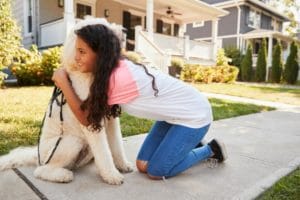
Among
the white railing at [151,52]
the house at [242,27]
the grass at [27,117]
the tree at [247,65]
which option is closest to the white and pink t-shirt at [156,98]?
the grass at [27,117]

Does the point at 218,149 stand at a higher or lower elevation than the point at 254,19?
lower

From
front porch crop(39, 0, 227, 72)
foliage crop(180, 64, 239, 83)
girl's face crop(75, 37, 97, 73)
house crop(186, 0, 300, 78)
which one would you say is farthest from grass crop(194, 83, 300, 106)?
house crop(186, 0, 300, 78)

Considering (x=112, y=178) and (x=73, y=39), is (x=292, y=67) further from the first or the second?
(x=73, y=39)

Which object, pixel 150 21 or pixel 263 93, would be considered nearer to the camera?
pixel 263 93

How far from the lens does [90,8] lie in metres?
13.8

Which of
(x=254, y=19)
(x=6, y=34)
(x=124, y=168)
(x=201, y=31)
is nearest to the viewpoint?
(x=124, y=168)

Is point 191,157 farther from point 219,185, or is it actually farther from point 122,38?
point 122,38

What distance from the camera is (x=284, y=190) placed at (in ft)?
8.01

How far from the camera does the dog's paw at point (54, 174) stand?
2395 millimetres

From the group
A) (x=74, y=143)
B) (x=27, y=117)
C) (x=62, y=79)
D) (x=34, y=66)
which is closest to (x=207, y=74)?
(x=34, y=66)

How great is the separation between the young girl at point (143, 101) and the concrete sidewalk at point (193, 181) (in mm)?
145

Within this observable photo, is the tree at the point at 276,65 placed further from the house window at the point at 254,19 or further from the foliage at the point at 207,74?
the house window at the point at 254,19

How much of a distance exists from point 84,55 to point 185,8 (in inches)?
582

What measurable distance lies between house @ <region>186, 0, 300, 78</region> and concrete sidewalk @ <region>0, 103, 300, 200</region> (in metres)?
21.2
